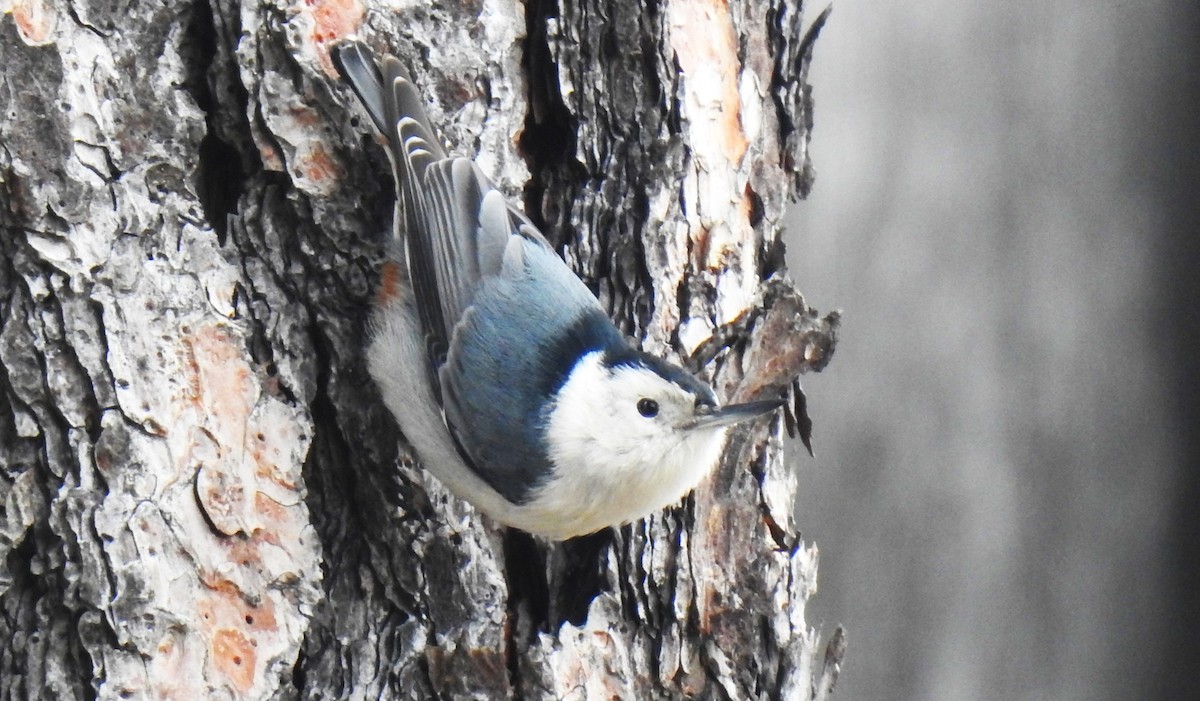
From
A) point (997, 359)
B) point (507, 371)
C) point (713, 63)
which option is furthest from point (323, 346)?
point (997, 359)

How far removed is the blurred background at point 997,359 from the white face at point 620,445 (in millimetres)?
612

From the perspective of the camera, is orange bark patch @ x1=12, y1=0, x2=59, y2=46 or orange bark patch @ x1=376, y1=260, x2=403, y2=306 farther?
orange bark patch @ x1=376, y1=260, x2=403, y2=306

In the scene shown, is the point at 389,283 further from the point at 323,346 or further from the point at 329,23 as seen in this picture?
the point at 329,23

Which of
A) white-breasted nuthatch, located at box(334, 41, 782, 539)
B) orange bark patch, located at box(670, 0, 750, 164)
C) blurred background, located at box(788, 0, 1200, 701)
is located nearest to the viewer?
white-breasted nuthatch, located at box(334, 41, 782, 539)

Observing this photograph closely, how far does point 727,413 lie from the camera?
140cm

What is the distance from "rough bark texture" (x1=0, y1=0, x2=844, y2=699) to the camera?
1327 millimetres

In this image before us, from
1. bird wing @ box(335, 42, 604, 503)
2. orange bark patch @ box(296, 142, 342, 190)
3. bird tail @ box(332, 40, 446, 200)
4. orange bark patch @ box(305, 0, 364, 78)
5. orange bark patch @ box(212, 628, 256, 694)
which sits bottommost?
orange bark patch @ box(212, 628, 256, 694)

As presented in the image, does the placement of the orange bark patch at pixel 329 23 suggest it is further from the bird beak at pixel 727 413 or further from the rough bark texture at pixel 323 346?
the bird beak at pixel 727 413

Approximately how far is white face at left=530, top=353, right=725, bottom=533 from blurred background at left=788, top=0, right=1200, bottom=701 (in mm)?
612

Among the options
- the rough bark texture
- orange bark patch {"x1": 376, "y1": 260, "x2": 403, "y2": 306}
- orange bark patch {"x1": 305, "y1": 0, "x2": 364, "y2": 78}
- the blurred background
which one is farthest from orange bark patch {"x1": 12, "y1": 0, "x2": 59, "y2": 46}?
the blurred background

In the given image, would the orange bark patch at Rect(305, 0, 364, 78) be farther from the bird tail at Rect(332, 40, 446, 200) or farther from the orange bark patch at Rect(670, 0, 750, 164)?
the orange bark patch at Rect(670, 0, 750, 164)

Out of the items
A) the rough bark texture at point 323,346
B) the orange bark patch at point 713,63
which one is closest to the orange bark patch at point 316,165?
Result: the rough bark texture at point 323,346

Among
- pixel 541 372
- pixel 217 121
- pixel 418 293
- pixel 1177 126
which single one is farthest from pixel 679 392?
pixel 1177 126

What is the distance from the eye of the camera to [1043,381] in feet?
6.43
